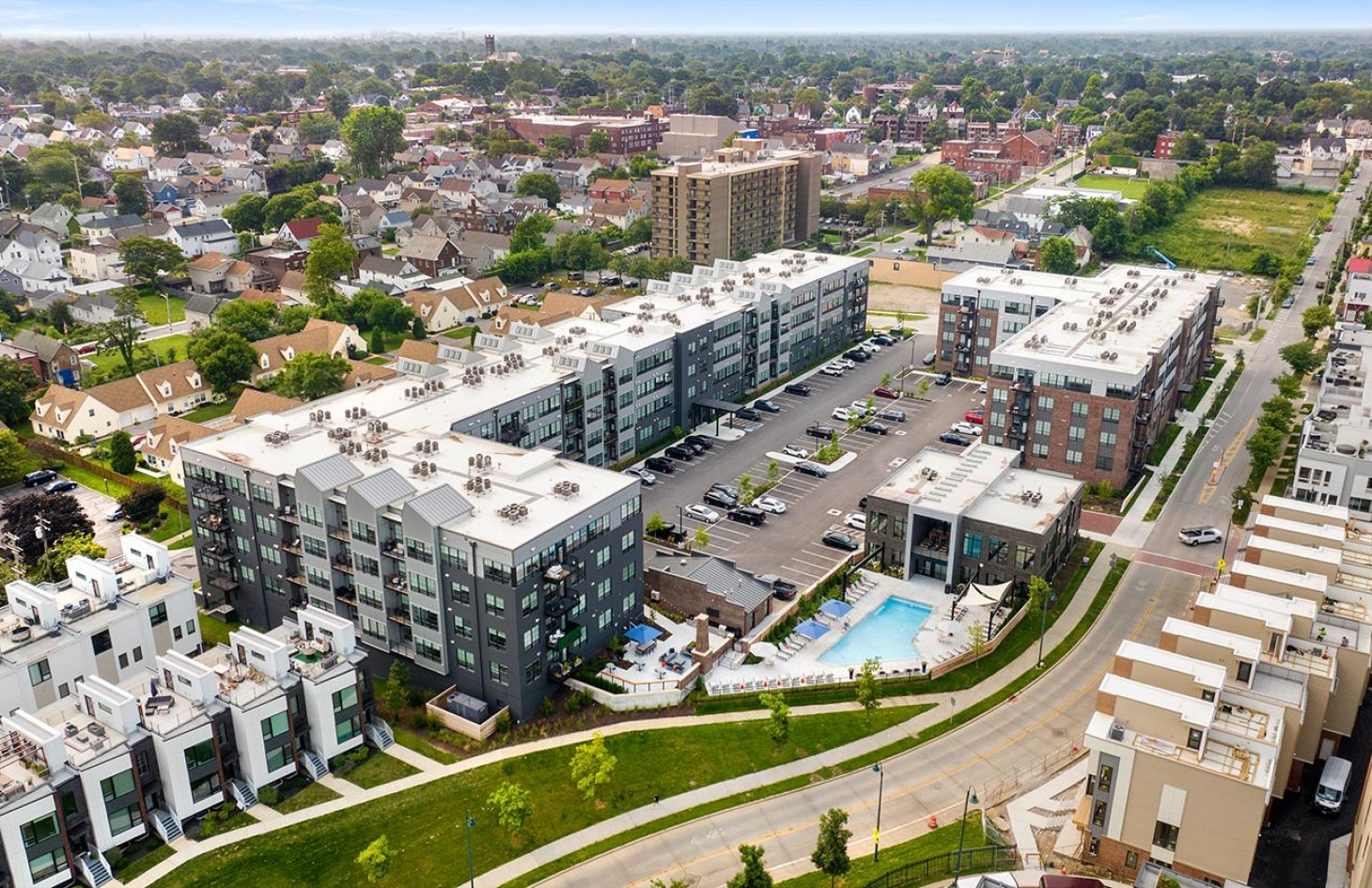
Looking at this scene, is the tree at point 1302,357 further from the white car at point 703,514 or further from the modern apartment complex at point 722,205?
the modern apartment complex at point 722,205

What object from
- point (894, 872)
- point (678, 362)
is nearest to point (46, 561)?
point (678, 362)

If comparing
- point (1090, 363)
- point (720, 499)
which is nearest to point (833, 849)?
point (720, 499)

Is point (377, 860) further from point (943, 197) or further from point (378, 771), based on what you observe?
point (943, 197)

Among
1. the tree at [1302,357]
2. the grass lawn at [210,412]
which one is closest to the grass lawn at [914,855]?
the tree at [1302,357]

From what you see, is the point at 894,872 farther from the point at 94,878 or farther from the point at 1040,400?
the point at 1040,400

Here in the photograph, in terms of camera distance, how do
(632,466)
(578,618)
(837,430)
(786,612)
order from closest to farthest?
(578,618) < (786,612) < (632,466) < (837,430)
